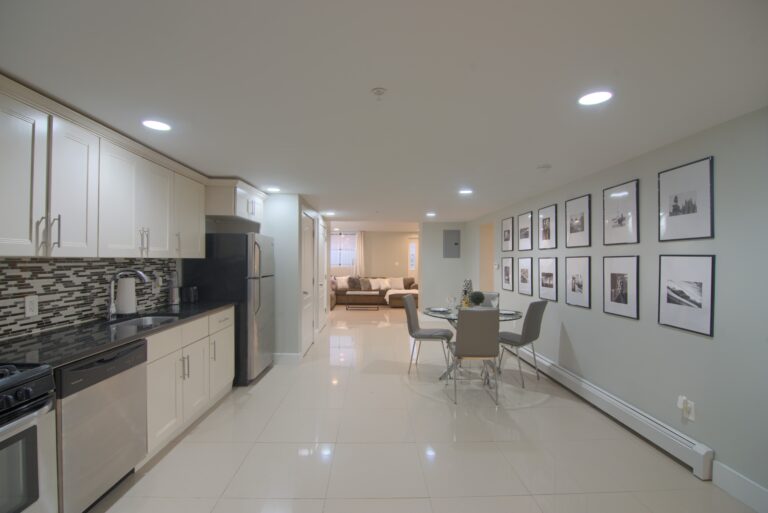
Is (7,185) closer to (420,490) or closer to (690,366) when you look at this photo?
(420,490)

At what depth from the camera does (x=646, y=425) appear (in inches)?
107

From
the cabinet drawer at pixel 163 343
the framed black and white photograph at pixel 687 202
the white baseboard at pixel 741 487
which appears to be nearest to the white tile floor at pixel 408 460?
the white baseboard at pixel 741 487

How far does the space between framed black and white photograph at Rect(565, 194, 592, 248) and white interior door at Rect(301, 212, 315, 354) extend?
3.36 m

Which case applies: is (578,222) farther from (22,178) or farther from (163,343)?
(22,178)

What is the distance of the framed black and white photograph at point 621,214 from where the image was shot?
9.53 feet

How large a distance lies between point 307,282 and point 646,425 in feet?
13.8

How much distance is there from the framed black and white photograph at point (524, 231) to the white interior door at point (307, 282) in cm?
320

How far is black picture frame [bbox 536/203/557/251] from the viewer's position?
4.23 meters

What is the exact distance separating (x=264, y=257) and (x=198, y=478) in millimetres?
2375

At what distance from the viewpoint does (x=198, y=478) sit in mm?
2223

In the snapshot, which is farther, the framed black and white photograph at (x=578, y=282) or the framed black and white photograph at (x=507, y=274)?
the framed black and white photograph at (x=507, y=274)

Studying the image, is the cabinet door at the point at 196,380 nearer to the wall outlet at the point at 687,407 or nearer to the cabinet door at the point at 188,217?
the cabinet door at the point at 188,217

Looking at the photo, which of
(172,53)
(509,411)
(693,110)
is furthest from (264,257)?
(693,110)

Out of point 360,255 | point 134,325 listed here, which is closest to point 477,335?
point 134,325
